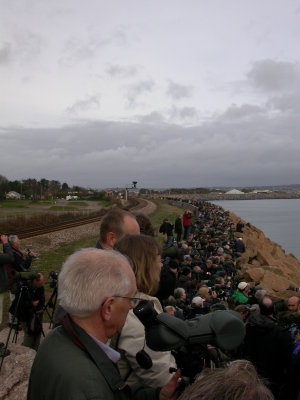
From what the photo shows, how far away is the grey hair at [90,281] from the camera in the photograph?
5.61ft

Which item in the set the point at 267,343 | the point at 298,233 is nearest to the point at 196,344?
the point at 267,343

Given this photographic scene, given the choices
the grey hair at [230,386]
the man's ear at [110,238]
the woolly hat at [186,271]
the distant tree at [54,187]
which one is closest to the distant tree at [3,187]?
the distant tree at [54,187]

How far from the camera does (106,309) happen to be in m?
1.74

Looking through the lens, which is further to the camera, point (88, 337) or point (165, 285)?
point (165, 285)

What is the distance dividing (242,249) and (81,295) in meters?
13.4

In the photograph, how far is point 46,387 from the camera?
1.58 m

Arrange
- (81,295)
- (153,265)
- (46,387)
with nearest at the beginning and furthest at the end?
(46,387) → (81,295) → (153,265)

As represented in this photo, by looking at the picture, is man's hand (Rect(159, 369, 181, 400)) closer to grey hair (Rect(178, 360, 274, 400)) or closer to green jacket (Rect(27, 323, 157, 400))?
green jacket (Rect(27, 323, 157, 400))

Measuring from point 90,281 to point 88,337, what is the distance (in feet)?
0.78

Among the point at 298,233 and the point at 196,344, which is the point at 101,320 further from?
the point at 298,233

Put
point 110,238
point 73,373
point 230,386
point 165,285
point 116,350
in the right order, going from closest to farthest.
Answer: point 230,386, point 73,373, point 116,350, point 165,285, point 110,238

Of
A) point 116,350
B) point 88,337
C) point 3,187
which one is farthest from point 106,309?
point 3,187

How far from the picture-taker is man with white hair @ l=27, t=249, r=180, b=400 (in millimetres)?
1536

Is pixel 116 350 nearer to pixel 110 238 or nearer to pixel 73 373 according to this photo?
pixel 73 373
